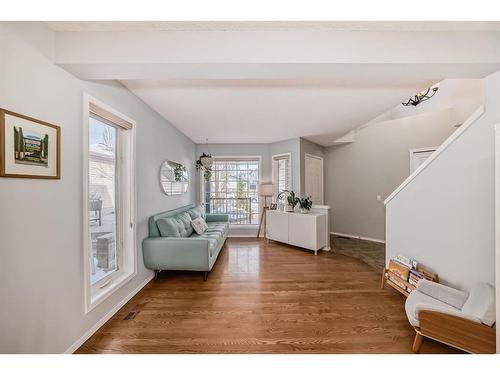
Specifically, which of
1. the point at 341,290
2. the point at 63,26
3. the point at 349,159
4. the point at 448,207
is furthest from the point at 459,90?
the point at 63,26

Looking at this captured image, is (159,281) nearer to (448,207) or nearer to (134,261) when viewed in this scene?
(134,261)

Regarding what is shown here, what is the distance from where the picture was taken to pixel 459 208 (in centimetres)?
191

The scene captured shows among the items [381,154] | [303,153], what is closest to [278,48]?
[303,153]

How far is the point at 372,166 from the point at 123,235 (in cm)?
532

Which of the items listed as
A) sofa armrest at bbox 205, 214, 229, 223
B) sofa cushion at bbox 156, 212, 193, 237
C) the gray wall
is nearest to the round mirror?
sofa cushion at bbox 156, 212, 193, 237

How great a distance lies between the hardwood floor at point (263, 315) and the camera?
166 cm

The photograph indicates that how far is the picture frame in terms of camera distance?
117cm

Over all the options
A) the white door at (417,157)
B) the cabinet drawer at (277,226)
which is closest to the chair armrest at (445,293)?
the cabinet drawer at (277,226)

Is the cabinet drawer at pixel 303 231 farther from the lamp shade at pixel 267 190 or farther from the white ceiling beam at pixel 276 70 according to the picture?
the white ceiling beam at pixel 276 70

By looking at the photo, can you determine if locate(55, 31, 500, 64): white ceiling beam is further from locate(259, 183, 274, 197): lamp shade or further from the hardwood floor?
locate(259, 183, 274, 197): lamp shade

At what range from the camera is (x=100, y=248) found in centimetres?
216

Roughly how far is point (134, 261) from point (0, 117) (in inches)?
73.2

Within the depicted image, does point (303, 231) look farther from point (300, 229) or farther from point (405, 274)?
point (405, 274)

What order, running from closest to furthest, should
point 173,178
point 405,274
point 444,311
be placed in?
point 444,311
point 405,274
point 173,178
